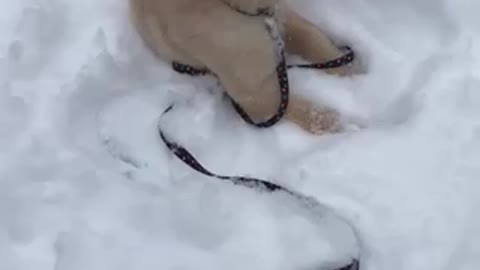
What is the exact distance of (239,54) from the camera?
68.6 inches

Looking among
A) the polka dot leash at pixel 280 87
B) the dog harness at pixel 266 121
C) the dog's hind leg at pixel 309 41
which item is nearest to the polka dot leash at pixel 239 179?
the dog harness at pixel 266 121

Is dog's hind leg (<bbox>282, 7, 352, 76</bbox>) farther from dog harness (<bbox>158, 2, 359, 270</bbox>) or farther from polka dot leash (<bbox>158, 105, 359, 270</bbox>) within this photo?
polka dot leash (<bbox>158, 105, 359, 270</bbox>)

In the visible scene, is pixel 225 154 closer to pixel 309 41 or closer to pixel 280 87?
pixel 280 87

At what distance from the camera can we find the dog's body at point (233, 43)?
1710mm

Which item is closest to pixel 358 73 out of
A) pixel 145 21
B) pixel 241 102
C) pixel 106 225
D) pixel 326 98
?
pixel 326 98

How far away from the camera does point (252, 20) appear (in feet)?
5.71

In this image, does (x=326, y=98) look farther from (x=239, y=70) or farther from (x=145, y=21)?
(x=145, y=21)

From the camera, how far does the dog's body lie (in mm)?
1710

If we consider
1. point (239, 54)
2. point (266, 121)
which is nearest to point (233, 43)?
point (239, 54)

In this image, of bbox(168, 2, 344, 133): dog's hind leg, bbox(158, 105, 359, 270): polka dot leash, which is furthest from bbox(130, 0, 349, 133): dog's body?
bbox(158, 105, 359, 270): polka dot leash

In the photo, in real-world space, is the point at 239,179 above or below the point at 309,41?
below

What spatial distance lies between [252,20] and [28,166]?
408mm

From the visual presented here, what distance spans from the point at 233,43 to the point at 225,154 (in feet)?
0.58

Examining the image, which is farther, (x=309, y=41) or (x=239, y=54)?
(x=309, y=41)
